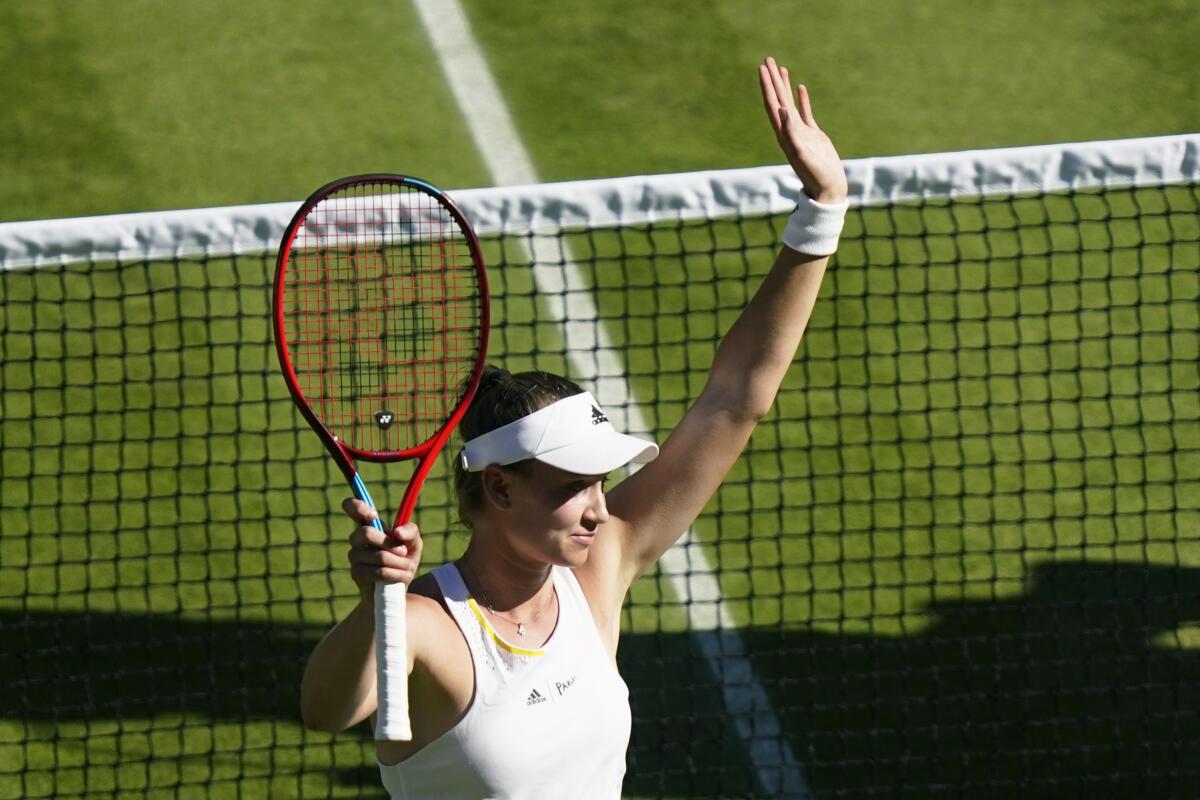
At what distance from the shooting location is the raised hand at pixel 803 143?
391 centimetres

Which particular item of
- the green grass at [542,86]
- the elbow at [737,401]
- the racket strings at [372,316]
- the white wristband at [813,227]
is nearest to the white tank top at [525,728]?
the elbow at [737,401]

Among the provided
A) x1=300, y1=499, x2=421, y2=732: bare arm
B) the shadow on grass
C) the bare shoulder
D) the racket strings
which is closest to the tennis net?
the shadow on grass

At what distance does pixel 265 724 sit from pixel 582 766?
323cm

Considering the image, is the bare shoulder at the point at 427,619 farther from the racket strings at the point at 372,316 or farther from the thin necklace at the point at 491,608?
the racket strings at the point at 372,316

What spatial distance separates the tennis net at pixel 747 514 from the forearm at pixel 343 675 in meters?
2.58

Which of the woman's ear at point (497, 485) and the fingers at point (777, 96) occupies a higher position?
the fingers at point (777, 96)

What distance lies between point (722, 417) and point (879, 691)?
9.63ft

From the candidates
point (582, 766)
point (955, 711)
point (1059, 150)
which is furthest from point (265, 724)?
point (1059, 150)

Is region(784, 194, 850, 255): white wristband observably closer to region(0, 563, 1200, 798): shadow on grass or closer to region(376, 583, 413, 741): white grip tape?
region(376, 583, 413, 741): white grip tape

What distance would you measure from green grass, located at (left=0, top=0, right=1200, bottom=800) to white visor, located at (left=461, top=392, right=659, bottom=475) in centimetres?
293

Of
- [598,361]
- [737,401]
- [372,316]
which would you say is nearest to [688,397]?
[598,361]

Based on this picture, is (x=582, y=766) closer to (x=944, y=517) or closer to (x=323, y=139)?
(x=944, y=517)

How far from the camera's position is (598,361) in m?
8.20

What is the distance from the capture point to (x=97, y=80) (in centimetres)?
999
